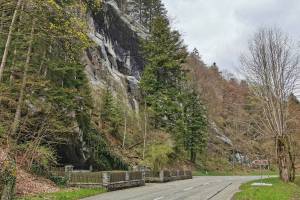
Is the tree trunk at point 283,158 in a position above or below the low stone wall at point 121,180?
above

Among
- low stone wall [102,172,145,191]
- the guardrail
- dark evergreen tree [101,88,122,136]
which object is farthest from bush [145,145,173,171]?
the guardrail

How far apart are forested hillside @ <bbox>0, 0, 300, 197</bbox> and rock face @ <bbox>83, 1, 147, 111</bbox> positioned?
7.5 inches

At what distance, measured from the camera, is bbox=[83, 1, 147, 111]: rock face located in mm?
49344

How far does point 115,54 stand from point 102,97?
1676 cm

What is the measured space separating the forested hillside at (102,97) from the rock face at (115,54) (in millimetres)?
190

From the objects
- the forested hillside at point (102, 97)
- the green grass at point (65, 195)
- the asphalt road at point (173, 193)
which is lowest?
the asphalt road at point (173, 193)

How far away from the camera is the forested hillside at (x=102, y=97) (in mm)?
14484

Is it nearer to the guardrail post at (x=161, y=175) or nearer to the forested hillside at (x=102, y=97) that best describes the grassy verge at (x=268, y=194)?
the forested hillside at (x=102, y=97)

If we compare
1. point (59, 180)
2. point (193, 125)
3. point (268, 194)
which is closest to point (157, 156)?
point (59, 180)

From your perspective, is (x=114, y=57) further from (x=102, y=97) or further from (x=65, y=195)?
(x=65, y=195)

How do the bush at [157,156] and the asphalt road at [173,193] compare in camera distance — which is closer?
the asphalt road at [173,193]

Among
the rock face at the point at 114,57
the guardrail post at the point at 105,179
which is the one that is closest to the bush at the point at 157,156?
the rock face at the point at 114,57

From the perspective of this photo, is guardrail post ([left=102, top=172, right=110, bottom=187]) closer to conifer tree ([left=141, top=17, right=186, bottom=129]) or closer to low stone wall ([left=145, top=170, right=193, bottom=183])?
low stone wall ([left=145, top=170, right=193, bottom=183])

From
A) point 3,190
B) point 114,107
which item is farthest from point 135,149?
point 3,190
